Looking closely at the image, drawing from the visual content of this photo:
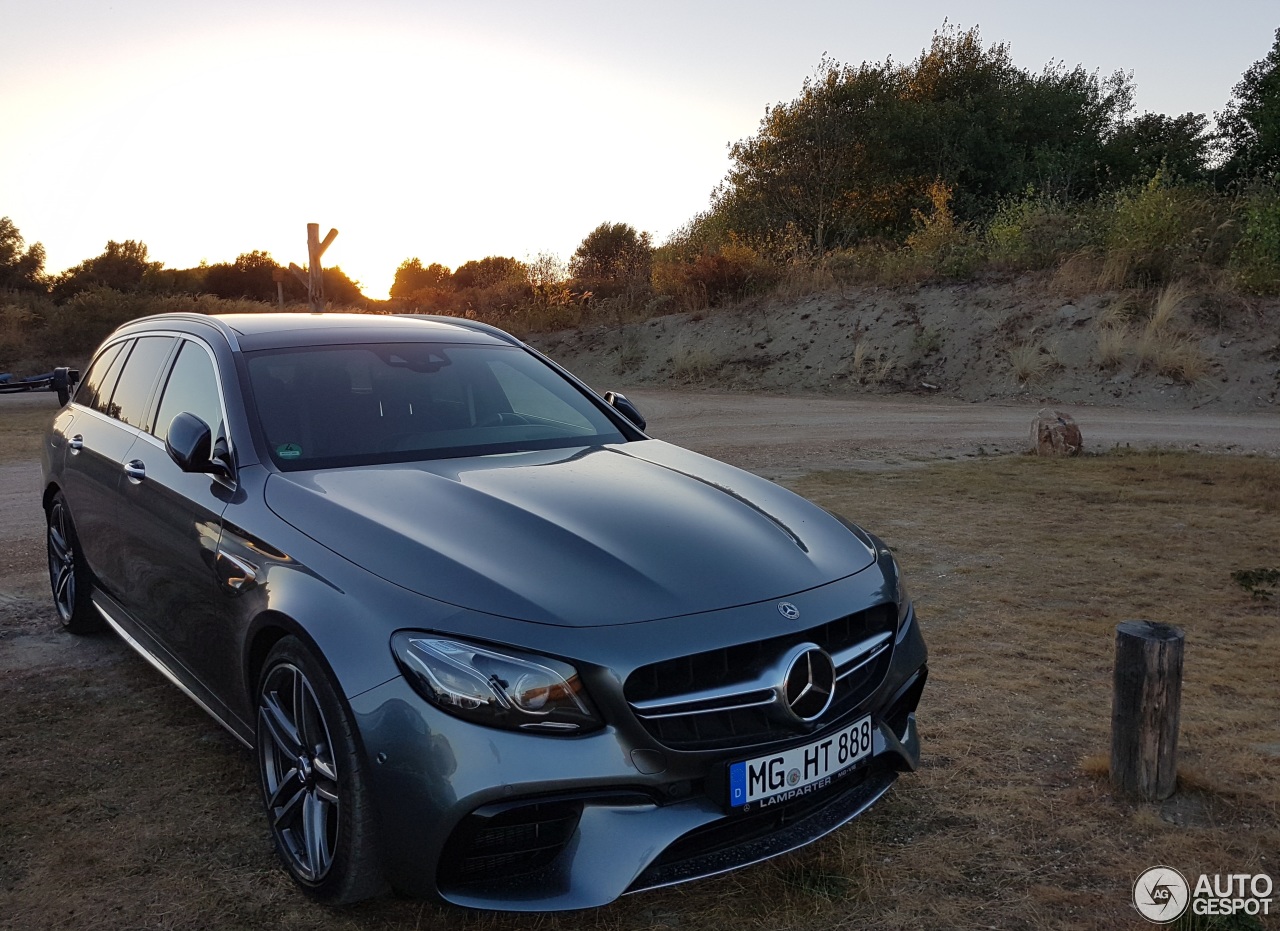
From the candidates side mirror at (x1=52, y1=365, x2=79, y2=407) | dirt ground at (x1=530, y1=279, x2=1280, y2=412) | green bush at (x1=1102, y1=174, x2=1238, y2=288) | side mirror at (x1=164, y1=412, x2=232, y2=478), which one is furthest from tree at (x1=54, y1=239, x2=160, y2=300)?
side mirror at (x1=164, y1=412, x2=232, y2=478)

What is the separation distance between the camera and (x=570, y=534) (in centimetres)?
282

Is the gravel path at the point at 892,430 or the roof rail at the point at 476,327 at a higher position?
the roof rail at the point at 476,327

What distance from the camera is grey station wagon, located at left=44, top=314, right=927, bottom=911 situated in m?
2.36

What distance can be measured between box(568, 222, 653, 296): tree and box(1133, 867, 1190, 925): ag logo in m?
25.2

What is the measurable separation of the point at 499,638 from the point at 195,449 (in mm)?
1487

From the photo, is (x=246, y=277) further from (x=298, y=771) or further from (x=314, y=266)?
(x=298, y=771)

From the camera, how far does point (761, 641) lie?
2.52m

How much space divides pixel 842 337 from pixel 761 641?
20.0 metres

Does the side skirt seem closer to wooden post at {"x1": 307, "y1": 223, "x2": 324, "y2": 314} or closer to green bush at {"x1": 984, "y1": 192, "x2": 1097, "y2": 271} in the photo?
wooden post at {"x1": 307, "y1": 223, "x2": 324, "y2": 314}

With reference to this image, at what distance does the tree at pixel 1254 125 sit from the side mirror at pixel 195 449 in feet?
114

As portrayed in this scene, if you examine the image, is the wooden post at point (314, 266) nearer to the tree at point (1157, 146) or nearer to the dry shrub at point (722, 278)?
the dry shrub at point (722, 278)

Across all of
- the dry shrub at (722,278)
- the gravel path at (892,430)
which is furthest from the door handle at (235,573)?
the dry shrub at (722,278)

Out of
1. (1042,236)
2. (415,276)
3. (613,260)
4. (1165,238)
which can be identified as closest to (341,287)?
(415,276)

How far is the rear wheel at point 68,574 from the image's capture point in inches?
197
